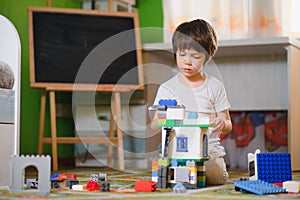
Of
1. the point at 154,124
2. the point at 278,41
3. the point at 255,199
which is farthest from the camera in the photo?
the point at 278,41

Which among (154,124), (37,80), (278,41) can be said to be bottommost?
(154,124)

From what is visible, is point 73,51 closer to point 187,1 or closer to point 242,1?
point 187,1

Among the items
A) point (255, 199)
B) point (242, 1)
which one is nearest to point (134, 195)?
point (255, 199)

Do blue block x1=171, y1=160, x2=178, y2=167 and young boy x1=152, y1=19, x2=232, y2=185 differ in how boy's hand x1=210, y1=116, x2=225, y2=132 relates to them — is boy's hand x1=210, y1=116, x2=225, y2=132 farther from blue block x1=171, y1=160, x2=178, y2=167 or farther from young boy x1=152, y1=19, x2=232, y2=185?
blue block x1=171, y1=160, x2=178, y2=167

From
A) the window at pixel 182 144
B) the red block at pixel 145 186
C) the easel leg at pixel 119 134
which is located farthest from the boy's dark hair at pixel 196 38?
A: the easel leg at pixel 119 134

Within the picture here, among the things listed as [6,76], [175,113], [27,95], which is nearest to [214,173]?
[175,113]

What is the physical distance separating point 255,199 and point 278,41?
1.31 meters

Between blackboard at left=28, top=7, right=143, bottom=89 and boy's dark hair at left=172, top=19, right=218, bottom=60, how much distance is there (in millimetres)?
749

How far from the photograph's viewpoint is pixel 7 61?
1.83 meters

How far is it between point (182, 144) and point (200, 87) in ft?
1.13

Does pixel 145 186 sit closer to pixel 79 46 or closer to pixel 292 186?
pixel 292 186

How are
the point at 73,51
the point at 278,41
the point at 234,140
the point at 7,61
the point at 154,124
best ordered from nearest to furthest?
1. the point at 7,61
2. the point at 154,124
3. the point at 278,41
4. the point at 73,51
5. the point at 234,140

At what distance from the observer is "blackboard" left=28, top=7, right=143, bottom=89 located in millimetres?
2771

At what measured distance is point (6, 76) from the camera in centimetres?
179
